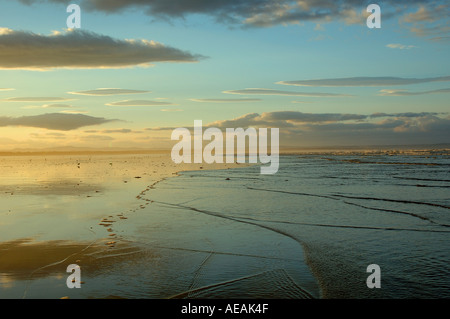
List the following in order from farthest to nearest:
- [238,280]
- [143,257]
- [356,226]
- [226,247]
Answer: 1. [356,226]
2. [226,247]
3. [143,257]
4. [238,280]

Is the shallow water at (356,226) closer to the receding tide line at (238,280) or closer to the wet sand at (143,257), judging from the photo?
the receding tide line at (238,280)

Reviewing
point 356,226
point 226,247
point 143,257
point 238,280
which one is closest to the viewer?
point 238,280

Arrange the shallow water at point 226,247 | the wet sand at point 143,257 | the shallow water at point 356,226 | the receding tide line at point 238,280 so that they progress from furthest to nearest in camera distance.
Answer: the shallow water at point 356,226 → the shallow water at point 226,247 → the wet sand at point 143,257 → the receding tide line at point 238,280

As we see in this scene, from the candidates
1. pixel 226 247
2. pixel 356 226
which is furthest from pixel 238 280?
pixel 356 226

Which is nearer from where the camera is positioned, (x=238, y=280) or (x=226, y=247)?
(x=238, y=280)

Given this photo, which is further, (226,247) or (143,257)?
(226,247)

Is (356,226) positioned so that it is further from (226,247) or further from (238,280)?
(238,280)

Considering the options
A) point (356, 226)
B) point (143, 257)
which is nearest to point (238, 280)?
point (143, 257)

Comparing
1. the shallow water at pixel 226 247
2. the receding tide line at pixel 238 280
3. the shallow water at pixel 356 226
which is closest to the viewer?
the receding tide line at pixel 238 280

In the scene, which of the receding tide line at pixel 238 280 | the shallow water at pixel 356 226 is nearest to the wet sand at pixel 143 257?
the receding tide line at pixel 238 280

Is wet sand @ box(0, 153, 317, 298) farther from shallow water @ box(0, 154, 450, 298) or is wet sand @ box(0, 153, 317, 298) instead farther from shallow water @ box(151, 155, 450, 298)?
shallow water @ box(151, 155, 450, 298)

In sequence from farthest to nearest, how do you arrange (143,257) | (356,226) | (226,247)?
(356,226)
(226,247)
(143,257)

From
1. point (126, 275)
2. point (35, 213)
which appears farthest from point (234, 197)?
point (126, 275)

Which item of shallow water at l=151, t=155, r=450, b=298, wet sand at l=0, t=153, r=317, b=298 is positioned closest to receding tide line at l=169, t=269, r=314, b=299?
wet sand at l=0, t=153, r=317, b=298
